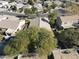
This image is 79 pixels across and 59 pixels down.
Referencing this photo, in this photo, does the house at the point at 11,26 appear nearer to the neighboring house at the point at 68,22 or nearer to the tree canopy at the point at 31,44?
the neighboring house at the point at 68,22

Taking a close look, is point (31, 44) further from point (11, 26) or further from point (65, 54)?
point (11, 26)

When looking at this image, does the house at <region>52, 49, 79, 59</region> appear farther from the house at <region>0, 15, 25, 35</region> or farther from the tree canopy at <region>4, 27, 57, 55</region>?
the house at <region>0, 15, 25, 35</region>

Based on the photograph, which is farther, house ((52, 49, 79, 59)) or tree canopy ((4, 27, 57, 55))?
tree canopy ((4, 27, 57, 55))

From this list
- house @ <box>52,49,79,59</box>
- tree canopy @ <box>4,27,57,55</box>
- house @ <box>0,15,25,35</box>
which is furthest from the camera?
house @ <box>0,15,25,35</box>

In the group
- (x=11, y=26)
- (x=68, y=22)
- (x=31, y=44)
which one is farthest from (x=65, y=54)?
(x=68, y=22)

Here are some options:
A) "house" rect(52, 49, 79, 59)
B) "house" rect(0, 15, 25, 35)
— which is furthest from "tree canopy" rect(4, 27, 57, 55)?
"house" rect(0, 15, 25, 35)

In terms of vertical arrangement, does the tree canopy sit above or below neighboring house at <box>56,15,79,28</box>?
above

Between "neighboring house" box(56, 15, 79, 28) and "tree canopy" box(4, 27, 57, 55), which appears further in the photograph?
"neighboring house" box(56, 15, 79, 28)

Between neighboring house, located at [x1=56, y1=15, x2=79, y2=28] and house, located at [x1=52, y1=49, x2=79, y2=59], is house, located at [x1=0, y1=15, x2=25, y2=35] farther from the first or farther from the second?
house, located at [x1=52, y1=49, x2=79, y2=59]

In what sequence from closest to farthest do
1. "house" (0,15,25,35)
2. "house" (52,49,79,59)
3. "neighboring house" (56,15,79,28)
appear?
"house" (52,49,79,59), "house" (0,15,25,35), "neighboring house" (56,15,79,28)

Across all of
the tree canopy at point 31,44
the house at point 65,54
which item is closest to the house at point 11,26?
the tree canopy at point 31,44
